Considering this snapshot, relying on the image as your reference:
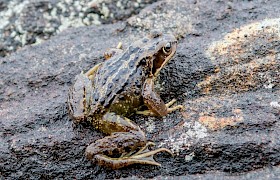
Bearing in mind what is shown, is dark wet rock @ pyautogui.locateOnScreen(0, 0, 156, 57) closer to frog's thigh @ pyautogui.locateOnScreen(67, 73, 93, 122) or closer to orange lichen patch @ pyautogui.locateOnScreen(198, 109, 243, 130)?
frog's thigh @ pyautogui.locateOnScreen(67, 73, 93, 122)

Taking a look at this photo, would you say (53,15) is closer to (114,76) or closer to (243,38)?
(114,76)

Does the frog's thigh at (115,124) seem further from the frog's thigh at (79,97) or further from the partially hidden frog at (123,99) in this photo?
the frog's thigh at (79,97)

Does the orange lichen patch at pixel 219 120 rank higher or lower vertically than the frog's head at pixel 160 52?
lower

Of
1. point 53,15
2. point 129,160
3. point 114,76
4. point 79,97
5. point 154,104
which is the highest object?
point 53,15

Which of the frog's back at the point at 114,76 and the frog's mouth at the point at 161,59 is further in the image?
the frog's mouth at the point at 161,59

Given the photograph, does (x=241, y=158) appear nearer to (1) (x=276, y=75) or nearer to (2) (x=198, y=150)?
(2) (x=198, y=150)

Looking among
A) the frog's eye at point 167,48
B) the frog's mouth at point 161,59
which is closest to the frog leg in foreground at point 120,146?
the frog's mouth at point 161,59

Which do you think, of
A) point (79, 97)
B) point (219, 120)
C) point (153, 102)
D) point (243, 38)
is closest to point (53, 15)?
point (79, 97)
